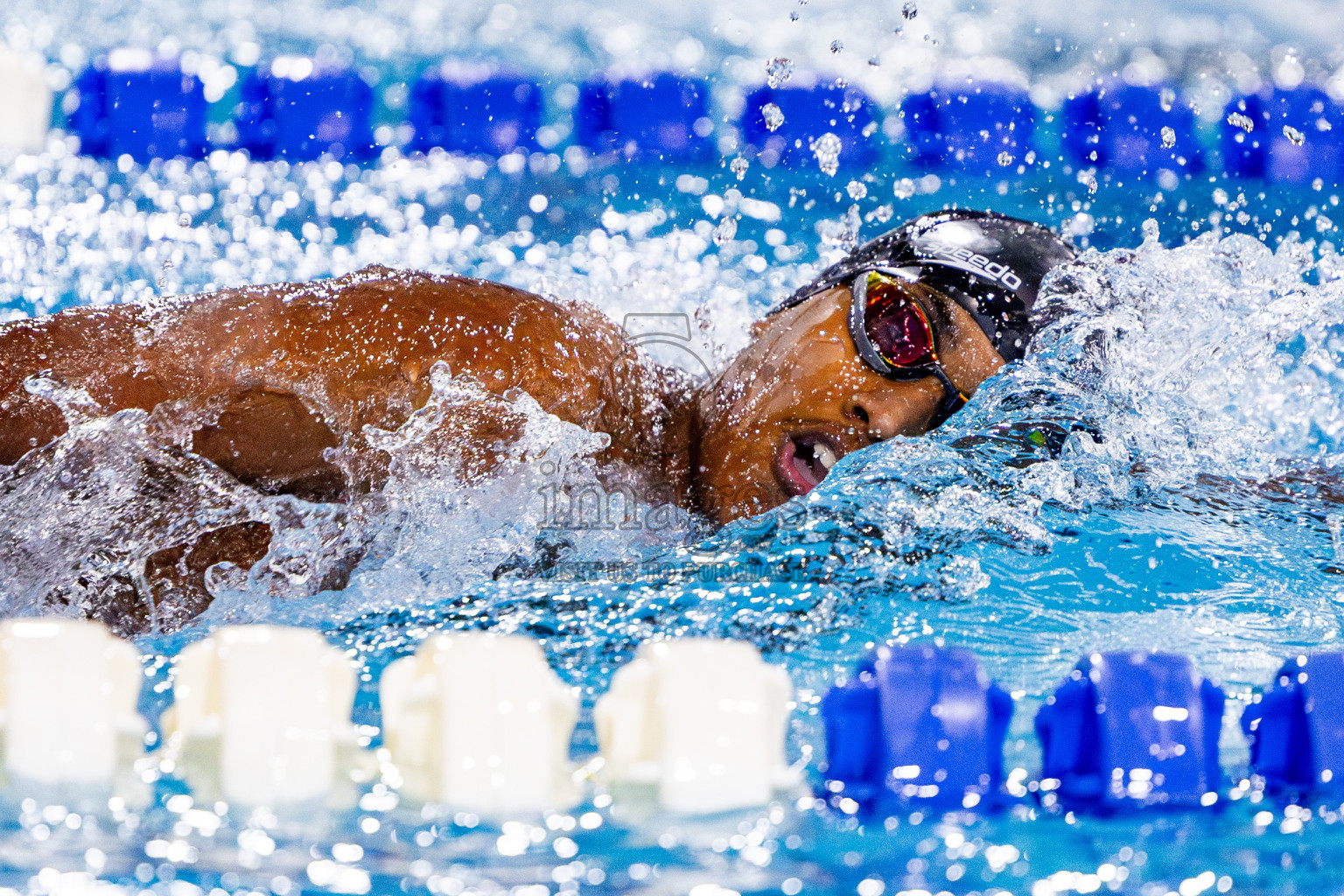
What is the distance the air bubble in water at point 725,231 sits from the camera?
3848 mm

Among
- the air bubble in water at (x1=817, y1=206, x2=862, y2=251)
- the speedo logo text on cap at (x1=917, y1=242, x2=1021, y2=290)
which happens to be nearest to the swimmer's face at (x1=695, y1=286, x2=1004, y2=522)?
the speedo logo text on cap at (x1=917, y1=242, x2=1021, y2=290)

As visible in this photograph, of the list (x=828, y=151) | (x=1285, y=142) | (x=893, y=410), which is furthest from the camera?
(x=828, y=151)

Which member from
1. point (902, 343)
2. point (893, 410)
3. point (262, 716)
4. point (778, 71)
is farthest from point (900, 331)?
point (778, 71)

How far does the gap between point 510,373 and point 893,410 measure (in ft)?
2.06

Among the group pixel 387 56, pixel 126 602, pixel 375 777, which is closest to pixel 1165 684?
pixel 375 777

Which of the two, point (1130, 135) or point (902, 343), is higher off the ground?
point (1130, 135)

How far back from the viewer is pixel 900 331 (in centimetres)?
188

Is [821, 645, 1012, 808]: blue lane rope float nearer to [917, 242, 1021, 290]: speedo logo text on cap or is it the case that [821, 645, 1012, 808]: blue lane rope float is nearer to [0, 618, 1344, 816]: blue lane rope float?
[0, 618, 1344, 816]: blue lane rope float

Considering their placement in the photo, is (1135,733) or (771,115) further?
(771,115)

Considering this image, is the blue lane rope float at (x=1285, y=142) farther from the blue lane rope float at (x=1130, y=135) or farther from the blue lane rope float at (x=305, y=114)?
the blue lane rope float at (x=305, y=114)

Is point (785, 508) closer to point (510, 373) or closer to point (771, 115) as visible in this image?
point (510, 373)

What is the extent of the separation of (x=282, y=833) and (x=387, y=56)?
4479 millimetres

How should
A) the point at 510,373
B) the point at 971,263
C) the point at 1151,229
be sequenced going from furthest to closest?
the point at 1151,229 → the point at 971,263 → the point at 510,373

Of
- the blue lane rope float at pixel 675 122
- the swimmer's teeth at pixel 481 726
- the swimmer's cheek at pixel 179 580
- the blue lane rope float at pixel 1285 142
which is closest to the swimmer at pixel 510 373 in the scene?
the swimmer's cheek at pixel 179 580
